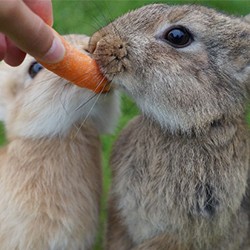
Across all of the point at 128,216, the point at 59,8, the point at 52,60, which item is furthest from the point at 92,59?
the point at 59,8

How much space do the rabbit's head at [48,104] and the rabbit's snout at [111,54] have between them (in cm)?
22

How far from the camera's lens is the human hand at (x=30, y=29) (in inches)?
64.6

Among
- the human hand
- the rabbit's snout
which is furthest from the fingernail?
the rabbit's snout

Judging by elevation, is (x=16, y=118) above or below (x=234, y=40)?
below

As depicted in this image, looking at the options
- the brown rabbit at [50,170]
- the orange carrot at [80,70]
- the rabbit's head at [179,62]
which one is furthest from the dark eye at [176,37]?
the brown rabbit at [50,170]

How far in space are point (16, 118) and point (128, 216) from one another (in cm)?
66

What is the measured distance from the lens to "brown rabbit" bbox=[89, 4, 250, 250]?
2.23 metres

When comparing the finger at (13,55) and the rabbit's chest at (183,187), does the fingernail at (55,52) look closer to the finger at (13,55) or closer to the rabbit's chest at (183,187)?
the finger at (13,55)

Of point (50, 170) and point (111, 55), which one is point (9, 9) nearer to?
point (111, 55)

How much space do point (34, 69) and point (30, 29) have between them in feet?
3.32

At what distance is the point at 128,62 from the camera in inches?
87.0

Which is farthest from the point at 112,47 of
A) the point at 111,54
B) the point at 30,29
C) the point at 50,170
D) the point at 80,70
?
the point at 50,170

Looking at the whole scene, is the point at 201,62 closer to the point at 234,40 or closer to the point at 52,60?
the point at 234,40

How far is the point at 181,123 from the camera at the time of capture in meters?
2.29
